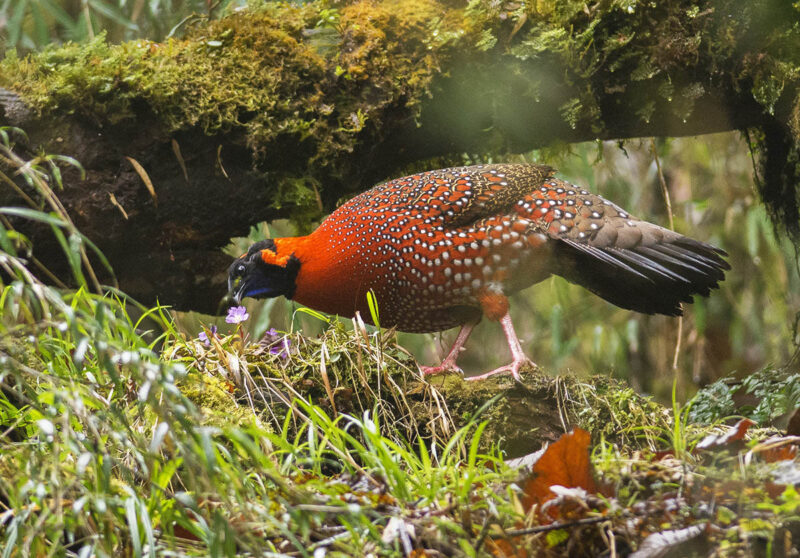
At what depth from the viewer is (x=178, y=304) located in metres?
4.20

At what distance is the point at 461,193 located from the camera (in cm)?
363

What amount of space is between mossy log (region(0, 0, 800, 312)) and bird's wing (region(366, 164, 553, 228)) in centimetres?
35

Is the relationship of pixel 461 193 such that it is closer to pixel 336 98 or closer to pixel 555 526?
pixel 336 98

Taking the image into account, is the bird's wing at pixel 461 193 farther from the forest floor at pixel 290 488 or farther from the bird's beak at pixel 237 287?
the forest floor at pixel 290 488

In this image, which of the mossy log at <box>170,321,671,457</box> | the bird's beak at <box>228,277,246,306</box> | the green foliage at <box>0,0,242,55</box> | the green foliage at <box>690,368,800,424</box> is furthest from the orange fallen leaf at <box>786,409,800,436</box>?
the green foliage at <box>0,0,242,55</box>

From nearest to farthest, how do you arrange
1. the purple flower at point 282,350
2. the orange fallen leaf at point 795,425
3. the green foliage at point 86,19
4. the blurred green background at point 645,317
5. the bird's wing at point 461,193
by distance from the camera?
the orange fallen leaf at point 795,425 < the purple flower at point 282,350 < the bird's wing at point 461,193 < the green foliage at point 86,19 < the blurred green background at point 645,317

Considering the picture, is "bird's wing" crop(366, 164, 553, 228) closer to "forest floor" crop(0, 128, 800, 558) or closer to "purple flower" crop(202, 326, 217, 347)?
"purple flower" crop(202, 326, 217, 347)

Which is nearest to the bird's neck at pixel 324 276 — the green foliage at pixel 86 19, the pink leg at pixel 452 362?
the pink leg at pixel 452 362

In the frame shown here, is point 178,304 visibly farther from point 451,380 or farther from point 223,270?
point 451,380

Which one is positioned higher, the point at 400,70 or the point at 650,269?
the point at 400,70

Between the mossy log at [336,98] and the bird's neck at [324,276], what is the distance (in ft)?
0.94

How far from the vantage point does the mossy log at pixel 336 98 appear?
12.0ft

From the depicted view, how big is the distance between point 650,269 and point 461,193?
90cm

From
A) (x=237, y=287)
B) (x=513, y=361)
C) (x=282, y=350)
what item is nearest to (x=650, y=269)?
(x=513, y=361)
